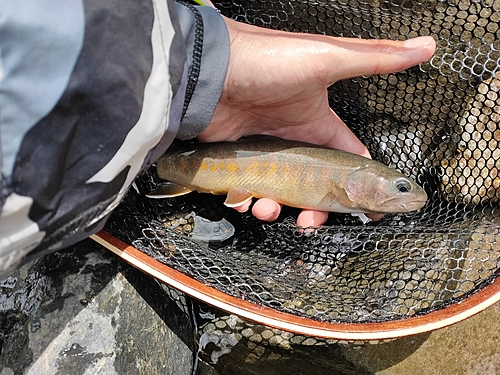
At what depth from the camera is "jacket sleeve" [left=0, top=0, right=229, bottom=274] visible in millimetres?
1278

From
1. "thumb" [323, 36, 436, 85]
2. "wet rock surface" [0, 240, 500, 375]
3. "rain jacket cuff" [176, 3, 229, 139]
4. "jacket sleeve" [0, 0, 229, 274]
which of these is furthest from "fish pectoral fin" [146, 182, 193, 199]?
"thumb" [323, 36, 436, 85]

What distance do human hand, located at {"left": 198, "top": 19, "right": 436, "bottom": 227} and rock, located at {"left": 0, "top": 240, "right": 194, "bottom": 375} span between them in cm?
77

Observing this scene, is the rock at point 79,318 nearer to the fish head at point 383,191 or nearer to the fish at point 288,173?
the fish at point 288,173

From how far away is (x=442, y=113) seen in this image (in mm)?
2814

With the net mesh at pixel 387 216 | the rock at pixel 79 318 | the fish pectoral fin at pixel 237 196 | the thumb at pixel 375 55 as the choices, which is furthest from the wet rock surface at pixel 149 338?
the thumb at pixel 375 55

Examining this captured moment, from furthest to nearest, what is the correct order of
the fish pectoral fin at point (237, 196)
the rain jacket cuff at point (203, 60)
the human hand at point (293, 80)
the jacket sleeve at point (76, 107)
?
the fish pectoral fin at point (237, 196) < the human hand at point (293, 80) < the rain jacket cuff at point (203, 60) < the jacket sleeve at point (76, 107)

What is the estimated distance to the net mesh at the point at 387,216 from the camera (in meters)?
2.44

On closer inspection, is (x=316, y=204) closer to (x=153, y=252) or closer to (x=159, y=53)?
(x=153, y=252)

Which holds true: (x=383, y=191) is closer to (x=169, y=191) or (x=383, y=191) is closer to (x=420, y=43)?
(x=420, y=43)

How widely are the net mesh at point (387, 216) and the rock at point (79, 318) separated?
0.29 m

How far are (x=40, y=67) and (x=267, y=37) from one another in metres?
1.23

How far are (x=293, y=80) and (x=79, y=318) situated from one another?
5.02 ft

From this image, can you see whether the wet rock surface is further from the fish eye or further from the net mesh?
the fish eye

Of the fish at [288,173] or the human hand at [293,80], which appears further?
the fish at [288,173]
